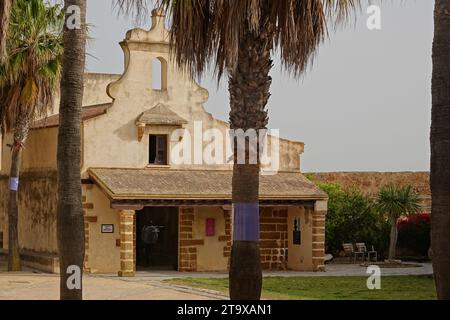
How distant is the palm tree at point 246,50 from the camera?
1495 centimetres

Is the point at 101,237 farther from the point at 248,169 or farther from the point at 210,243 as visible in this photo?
the point at 248,169

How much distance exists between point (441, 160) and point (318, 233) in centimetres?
1997

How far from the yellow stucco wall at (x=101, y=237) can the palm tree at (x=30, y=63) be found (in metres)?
2.98

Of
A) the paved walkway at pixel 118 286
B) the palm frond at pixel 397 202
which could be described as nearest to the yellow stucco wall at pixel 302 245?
the paved walkway at pixel 118 286

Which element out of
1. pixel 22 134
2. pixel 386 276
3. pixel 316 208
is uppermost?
pixel 22 134

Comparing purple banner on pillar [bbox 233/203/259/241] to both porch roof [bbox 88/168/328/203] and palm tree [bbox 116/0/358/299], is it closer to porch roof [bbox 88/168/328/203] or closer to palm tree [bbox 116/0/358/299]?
palm tree [bbox 116/0/358/299]

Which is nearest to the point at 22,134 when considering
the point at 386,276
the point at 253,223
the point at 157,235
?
the point at 157,235

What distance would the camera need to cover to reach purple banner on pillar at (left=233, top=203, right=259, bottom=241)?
14.9m

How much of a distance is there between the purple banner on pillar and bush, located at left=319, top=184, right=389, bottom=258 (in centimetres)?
2272

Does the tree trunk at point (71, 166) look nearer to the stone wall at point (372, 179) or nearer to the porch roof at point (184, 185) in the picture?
the porch roof at point (184, 185)
